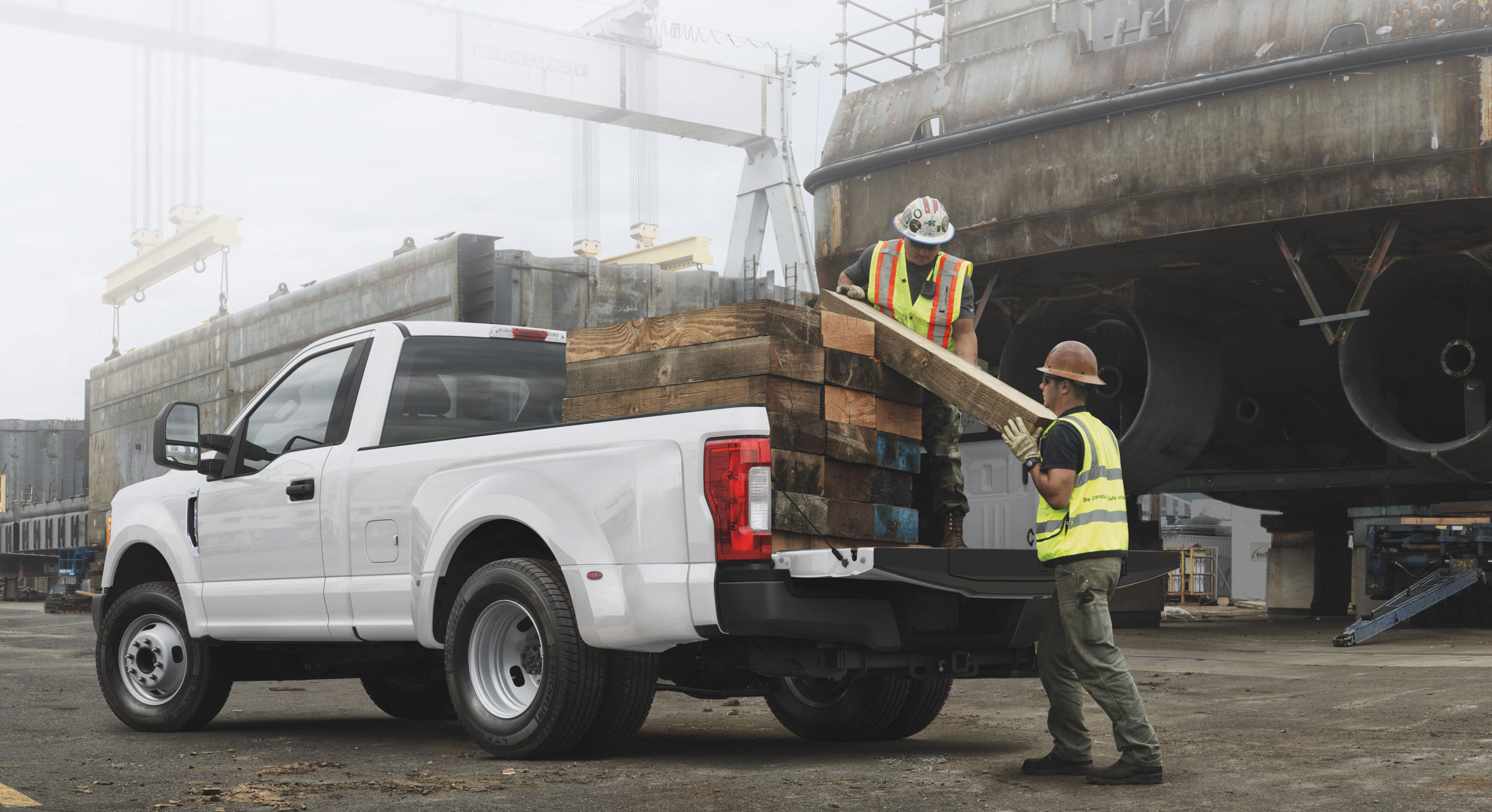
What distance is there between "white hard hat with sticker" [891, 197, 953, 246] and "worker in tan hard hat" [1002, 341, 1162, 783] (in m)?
1.22

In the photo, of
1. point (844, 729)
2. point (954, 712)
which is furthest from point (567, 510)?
point (954, 712)

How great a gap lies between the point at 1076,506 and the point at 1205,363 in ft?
34.2

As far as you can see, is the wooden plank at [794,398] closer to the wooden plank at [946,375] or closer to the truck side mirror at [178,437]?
the wooden plank at [946,375]

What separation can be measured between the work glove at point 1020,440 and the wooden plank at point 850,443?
0.52 meters

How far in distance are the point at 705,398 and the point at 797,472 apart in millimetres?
499

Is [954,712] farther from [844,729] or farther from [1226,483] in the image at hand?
[1226,483]

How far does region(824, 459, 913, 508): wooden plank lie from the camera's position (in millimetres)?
5320

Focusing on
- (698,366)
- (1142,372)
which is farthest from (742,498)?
(1142,372)

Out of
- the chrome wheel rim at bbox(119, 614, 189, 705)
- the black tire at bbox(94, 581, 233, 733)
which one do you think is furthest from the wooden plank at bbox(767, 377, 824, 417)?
the chrome wheel rim at bbox(119, 614, 189, 705)

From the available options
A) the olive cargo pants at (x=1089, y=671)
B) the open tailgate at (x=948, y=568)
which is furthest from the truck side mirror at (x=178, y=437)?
the olive cargo pants at (x=1089, y=671)

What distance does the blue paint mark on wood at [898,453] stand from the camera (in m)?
5.63

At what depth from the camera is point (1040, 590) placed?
18.1 feet

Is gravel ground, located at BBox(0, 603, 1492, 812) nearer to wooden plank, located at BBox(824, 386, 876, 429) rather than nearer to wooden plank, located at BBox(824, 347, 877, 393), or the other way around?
wooden plank, located at BBox(824, 386, 876, 429)

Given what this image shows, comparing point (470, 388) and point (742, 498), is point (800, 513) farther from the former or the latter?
point (470, 388)
